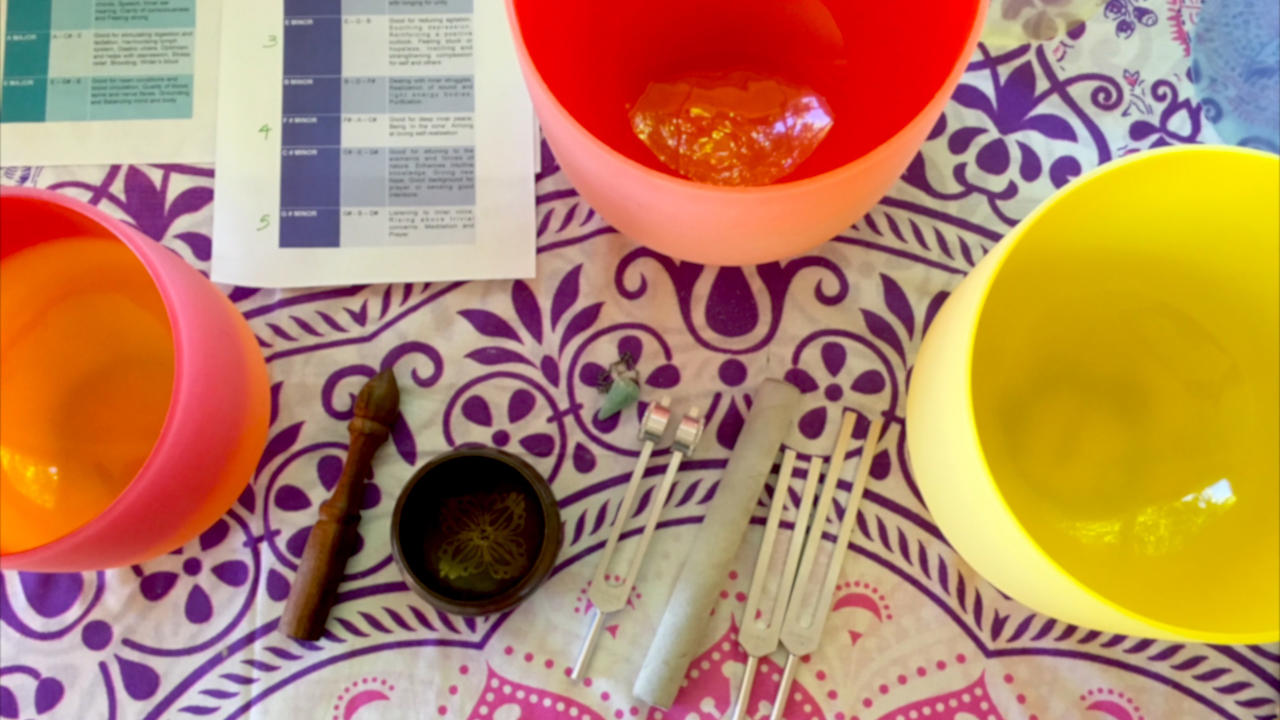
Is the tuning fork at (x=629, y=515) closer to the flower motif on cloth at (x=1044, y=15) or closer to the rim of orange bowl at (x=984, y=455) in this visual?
the rim of orange bowl at (x=984, y=455)

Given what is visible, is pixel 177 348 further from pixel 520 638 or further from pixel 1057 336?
pixel 1057 336

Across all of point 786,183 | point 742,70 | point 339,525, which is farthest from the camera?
point 742,70

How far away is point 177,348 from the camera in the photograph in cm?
50

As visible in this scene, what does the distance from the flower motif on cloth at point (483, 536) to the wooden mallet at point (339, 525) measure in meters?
0.06

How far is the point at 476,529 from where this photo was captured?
22.8 inches

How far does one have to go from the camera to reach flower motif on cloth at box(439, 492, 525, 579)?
57 cm

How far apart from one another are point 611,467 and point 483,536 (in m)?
0.09

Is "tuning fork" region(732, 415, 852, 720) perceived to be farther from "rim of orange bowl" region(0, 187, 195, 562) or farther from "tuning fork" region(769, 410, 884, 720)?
"rim of orange bowl" region(0, 187, 195, 562)

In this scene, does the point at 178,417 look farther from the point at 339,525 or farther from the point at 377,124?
the point at 377,124

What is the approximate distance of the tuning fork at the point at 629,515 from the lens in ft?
1.85

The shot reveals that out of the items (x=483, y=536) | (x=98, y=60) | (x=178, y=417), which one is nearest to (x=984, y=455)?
(x=483, y=536)

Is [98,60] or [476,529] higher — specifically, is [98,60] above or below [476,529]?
above

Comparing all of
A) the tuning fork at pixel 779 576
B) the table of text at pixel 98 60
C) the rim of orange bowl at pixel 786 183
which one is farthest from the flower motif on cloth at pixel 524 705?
the table of text at pixel 98 60

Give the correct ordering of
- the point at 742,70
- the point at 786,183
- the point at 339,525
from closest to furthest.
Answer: the point at 786,183 < the point at 339,525 < the point at 742,70
